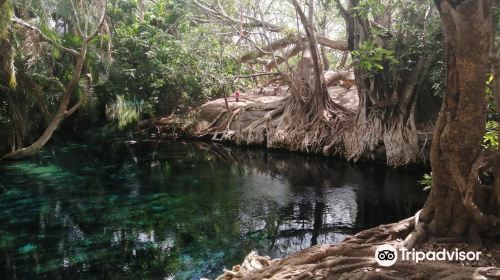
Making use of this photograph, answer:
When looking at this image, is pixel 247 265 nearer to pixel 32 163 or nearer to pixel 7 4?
pixel 7 4

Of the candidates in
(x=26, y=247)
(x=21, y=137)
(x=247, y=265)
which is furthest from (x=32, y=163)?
(x=247, y=265)

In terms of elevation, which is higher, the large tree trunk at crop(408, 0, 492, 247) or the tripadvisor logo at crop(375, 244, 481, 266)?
the large tree trunk at crop(408, 0, 492, 247)

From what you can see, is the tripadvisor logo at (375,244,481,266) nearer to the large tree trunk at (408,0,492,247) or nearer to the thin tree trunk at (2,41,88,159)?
the large tree trunk at (408,0,492,247)

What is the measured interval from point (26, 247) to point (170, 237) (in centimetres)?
237

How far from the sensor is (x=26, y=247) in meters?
6.96

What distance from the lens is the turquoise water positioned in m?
6.44

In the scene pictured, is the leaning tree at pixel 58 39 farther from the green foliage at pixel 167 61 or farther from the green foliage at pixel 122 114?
the green foliage at pixel 122 114

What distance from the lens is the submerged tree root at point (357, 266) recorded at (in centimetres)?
357

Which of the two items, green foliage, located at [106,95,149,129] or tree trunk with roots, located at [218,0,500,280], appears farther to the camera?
green foliage, located at [106,95,149,129]

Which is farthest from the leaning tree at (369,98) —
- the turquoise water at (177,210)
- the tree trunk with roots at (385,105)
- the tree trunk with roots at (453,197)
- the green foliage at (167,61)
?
the tree trunk with roots at (453,197)

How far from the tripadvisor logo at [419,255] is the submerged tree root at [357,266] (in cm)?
8

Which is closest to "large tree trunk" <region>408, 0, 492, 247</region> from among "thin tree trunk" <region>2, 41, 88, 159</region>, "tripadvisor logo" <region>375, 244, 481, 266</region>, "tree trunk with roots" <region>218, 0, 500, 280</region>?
"tree trunk with roots" <region>218, 0, 500, 280</region>

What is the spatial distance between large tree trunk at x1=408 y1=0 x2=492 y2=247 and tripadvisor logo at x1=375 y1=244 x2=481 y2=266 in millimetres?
174

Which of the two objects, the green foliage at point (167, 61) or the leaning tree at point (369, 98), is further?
the green foliage at point (167, 61)
